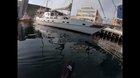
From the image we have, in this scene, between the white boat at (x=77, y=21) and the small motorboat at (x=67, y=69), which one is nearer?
the small motorboat at (x=67, y=69)

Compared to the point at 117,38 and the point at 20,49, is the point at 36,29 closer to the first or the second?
the point at 20,49

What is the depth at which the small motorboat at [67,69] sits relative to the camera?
1479 mm

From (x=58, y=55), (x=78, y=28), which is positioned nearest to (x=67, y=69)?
(x=58, y=55)

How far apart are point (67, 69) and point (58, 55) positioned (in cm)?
11

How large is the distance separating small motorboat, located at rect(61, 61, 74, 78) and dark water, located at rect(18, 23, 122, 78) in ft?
0.07

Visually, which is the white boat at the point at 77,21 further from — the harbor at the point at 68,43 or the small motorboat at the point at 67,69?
the small motorboat at the point at 67,69

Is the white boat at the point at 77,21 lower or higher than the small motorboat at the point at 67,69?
higher

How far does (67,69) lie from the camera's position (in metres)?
1.50

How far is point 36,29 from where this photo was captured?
5.05 feet

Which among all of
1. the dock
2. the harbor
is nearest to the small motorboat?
the harbor

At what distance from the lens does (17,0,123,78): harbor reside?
4.81ft

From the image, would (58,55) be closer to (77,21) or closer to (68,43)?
(68,43)

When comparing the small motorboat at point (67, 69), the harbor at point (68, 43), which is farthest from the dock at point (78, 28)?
the small motorboat at point (67, 69)
